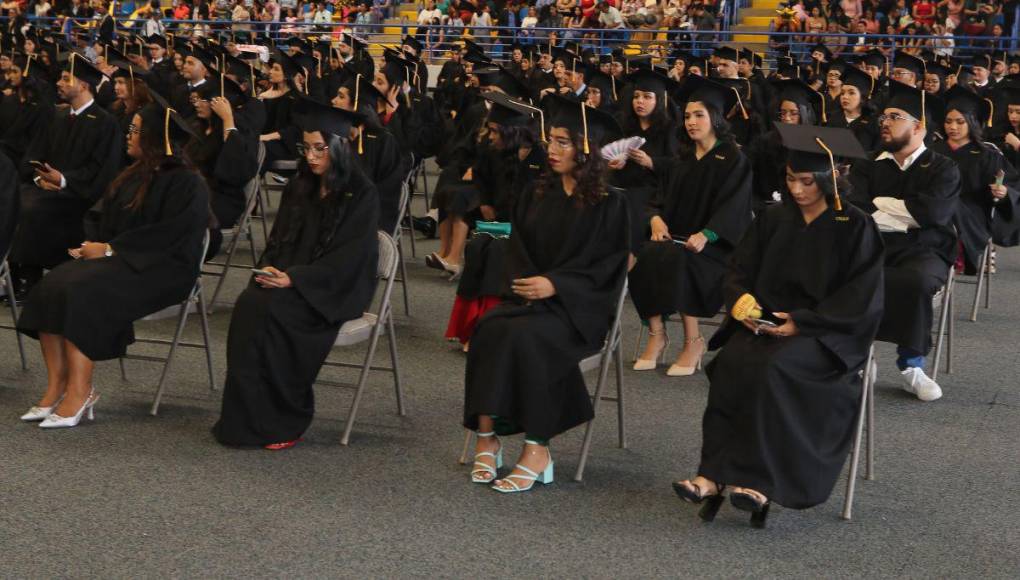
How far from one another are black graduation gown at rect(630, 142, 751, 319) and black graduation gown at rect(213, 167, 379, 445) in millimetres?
1883

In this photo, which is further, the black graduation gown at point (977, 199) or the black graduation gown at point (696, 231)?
the black graduation gown at point (977, 199)

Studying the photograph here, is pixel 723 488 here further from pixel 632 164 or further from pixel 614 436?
pixel 632 164

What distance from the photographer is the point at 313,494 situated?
16.6 feet

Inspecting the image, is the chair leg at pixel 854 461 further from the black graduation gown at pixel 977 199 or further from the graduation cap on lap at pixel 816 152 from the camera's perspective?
the black graduation gown at pixel 977 199

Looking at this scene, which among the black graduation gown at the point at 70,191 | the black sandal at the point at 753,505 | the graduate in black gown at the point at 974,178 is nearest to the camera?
the black sandal at the point at 753,505

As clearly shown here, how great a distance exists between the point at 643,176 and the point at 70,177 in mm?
3566

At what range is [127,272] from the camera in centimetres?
598

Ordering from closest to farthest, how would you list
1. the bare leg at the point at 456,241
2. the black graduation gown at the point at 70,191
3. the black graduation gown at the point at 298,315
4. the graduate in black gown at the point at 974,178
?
the black graduation gown at the point at 298,315 → the graduate in black gown at the point at 974,178 → the black graduation gown at the point at 70,191 → the bare leg at the point at 456,241

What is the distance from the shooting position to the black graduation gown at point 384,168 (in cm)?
848

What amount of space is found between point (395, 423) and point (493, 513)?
130 centimetres

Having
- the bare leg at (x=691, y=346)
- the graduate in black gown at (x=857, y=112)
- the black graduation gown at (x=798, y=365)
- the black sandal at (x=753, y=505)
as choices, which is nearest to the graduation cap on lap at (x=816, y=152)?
the black graduation gown at (x=798, y=365)

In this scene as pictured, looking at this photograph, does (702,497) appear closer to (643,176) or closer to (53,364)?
(53,364)

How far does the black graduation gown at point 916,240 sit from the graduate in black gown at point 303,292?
2715 mm

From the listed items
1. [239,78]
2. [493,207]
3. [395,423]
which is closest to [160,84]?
[239,78]
